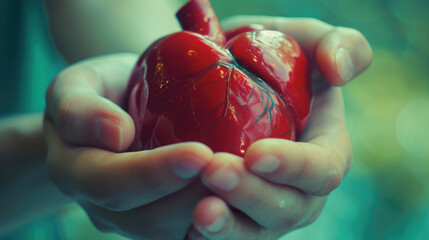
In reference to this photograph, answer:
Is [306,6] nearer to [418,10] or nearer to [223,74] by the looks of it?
[418,10]

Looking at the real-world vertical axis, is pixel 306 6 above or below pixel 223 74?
below

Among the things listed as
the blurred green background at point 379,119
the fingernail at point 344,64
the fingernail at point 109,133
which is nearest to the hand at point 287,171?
the fingernail at point 344,64

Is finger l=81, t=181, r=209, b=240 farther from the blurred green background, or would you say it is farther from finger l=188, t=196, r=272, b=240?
the blurred green background

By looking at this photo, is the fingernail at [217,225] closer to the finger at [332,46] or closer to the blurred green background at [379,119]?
the finger at [332,46]

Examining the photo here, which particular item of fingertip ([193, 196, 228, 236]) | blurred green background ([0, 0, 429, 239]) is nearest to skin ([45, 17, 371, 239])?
fingertip ([193, 196, 228, 236])

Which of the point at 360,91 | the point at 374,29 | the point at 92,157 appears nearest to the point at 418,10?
the point at 374,29

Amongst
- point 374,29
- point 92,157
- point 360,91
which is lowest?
point 360,91
